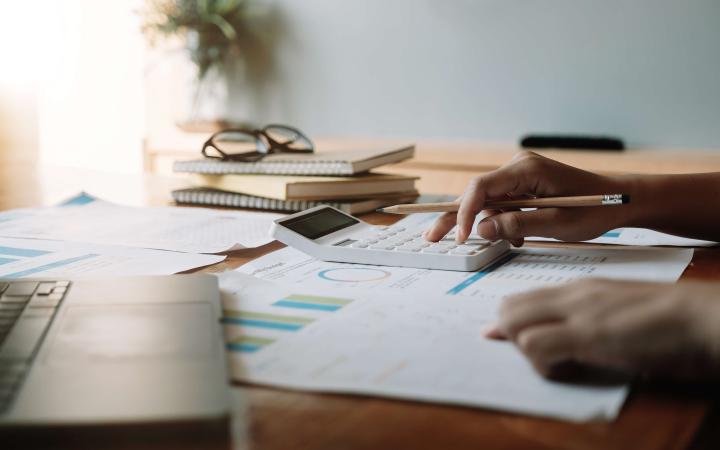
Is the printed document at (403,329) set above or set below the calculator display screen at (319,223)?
below

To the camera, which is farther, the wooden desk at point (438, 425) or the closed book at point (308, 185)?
the closed book at point (308, 185)

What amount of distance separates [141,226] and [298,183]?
24cm

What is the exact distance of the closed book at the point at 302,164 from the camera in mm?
1234

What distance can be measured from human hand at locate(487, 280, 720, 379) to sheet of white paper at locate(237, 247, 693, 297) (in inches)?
8.1

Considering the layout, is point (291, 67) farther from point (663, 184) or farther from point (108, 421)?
point (108, 421)

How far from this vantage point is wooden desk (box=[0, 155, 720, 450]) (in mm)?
410

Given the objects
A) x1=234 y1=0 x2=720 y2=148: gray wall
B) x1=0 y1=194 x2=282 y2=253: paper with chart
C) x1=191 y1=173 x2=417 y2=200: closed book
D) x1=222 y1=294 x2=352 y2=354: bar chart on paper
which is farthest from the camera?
x1=234 y1=0 x2=720 y2=148: gray wall

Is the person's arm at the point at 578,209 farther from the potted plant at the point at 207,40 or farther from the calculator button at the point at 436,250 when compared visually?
the potted plant at the point at 207,40

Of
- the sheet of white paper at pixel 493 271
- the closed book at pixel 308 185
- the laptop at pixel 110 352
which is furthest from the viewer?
the closed book at pixel 308 185

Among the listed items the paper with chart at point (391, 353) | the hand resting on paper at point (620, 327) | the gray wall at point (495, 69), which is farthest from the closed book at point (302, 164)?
the gray wall at point (495, 69)

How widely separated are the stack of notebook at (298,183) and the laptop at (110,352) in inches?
21.5

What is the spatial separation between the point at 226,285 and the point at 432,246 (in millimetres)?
228

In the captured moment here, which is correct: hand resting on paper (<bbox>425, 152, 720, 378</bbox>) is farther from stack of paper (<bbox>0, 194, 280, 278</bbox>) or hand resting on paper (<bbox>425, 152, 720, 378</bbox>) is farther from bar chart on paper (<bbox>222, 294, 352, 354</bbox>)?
stack of paper (<bbox>0, 194, 280, 278</bbox>)

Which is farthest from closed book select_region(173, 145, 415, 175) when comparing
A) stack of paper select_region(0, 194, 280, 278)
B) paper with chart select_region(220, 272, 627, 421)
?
paper with chart select_region(220, 272, 627, 421)
